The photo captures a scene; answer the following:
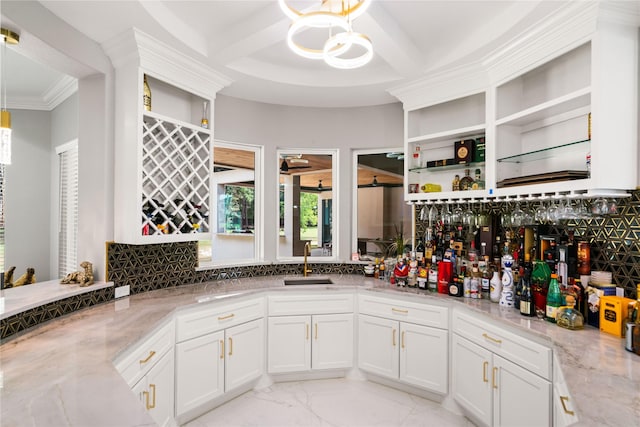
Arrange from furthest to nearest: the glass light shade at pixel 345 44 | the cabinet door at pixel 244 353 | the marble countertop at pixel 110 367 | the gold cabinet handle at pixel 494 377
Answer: the cabinet door at pixel 244 353, the gold cabinet handle at pixel 494 377, the glass light shade at pixel 345 44, the marble countertop at pixel 110 367

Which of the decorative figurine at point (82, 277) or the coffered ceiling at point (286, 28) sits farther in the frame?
the decorative figurine at point (82, 277)

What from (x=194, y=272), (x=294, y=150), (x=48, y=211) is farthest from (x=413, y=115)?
(x=48, y=211)

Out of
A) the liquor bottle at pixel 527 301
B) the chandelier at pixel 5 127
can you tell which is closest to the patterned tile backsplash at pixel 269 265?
the liquor bottle at pixel 527 301

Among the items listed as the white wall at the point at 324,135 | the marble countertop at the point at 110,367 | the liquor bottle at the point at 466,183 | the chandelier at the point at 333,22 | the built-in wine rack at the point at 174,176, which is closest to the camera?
the marble countertop at the point at 110,367

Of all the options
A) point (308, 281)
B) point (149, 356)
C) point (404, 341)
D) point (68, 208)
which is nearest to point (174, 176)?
point (149, 356)

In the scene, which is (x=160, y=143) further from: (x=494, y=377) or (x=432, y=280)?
(x=494, y=377)

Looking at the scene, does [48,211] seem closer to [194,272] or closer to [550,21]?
[194,272]

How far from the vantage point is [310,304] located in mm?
3012

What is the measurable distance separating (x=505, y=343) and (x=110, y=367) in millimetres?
2119

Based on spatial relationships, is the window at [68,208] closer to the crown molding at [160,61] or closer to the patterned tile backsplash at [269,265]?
the patterned tile backsplash at [269,265]

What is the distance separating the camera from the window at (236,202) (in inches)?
141

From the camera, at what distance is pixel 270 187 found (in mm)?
3713

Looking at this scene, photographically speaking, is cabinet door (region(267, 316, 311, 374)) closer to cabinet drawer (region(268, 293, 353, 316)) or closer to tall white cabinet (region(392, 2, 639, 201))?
cabinet drawer (region(268, 293, 353, 316))

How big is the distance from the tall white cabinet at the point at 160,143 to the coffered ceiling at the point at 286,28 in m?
0.14
